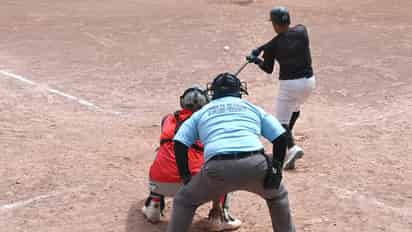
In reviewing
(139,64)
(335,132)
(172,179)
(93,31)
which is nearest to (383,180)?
(335,132)

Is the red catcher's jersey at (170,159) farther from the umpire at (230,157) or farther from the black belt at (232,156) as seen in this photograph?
the black belt at (232,156)

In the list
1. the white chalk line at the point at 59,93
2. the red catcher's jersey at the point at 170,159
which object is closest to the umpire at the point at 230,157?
the red catcher's jersey at the point at 170,159

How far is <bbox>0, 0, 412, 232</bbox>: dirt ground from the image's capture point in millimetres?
6926

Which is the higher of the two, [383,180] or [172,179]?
[172,179]

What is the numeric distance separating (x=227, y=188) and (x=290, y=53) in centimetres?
283

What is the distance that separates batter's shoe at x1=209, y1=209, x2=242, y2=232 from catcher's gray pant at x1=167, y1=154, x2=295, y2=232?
90 cm

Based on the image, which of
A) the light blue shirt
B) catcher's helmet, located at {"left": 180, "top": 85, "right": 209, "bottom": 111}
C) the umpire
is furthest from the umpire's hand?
catcher's helmet, located at {"left": 180, "top": 85, "right": 209, "bottom": 111}

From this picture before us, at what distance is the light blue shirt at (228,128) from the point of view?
5312mm

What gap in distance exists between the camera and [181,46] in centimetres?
1454

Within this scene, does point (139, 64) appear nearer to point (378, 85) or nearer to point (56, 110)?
point (56, 110)

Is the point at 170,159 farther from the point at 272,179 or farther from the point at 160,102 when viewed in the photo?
the point at 160,102

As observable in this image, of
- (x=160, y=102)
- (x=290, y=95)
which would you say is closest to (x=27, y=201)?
(x=290, y=95)

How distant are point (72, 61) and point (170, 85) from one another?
2363 millimetres

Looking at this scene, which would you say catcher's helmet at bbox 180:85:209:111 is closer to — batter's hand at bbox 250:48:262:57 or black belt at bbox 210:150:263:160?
black belt at bbox 210:150:263:160
